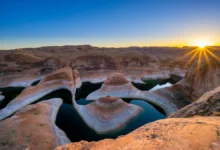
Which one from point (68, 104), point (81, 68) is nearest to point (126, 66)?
point (81, 68)

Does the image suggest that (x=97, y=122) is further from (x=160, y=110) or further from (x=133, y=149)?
(x=133, y=149)

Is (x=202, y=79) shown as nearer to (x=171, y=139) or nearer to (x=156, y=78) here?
(x=171, y=139)

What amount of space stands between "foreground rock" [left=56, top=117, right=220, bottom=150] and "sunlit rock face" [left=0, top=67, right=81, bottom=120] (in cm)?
2335

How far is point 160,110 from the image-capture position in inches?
952

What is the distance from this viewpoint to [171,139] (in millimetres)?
4848

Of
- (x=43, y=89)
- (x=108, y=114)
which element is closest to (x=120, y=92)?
(x=108, y=114)

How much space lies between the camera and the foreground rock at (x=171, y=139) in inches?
173

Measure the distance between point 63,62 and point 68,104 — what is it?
24509mm

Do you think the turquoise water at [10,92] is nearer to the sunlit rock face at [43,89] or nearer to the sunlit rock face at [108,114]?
the sunlit rock face at [43,89]

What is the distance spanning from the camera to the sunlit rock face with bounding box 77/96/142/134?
18.6 metres

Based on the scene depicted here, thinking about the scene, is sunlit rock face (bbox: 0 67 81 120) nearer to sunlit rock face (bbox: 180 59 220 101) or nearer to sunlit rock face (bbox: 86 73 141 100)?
sunlit rock face (bbox: 86 73 141 100)

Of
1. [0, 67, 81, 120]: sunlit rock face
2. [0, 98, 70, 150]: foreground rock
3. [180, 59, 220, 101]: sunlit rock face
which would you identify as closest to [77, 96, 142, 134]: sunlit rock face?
[0, 98, 70, 150]: foreground rock

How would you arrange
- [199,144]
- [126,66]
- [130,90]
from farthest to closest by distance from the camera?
[126,66], [130,90], [199,144]

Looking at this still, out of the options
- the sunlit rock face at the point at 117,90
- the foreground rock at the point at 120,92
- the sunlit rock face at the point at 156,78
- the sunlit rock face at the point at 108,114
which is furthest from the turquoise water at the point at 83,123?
the sunlit rock face at the point at 156,78
